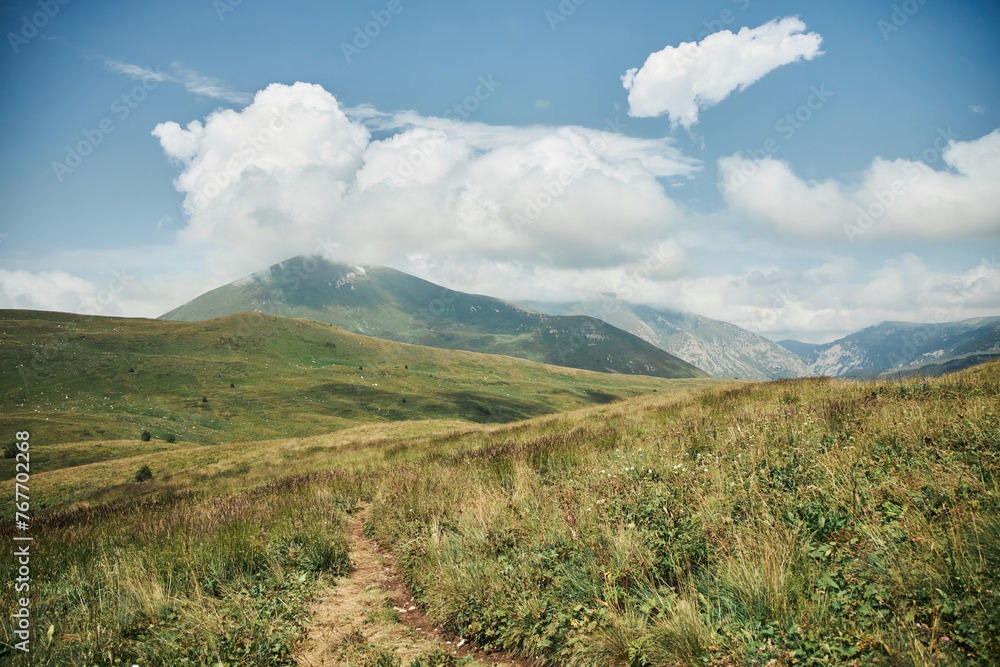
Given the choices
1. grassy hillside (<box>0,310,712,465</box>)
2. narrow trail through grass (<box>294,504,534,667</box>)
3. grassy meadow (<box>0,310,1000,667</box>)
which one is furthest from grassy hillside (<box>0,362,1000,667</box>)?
grassy hillside (<box>0,310,712,465</box>)

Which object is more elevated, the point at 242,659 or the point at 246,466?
the point at 242,659

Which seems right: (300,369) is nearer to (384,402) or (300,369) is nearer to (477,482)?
(384,402)

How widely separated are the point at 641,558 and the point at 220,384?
145343 millimetres

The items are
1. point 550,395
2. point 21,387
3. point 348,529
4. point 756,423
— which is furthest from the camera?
point 550,395

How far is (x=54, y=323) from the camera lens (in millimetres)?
151000

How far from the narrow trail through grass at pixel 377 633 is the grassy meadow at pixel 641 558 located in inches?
5.1

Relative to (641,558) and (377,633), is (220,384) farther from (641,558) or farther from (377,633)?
(641,558)

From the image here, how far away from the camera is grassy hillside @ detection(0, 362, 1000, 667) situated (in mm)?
3762

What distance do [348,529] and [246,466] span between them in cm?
3164

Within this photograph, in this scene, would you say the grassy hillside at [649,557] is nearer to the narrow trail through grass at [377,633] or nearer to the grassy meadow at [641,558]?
the grassy meadow at [641,558]

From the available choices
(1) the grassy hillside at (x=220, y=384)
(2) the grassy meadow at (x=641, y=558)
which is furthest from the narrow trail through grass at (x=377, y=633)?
(1) the grassy hillside at (x=220, y=384)

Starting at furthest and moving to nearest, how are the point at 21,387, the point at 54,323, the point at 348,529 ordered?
the point at 54,323
the point at 21,387
the point at 348,529

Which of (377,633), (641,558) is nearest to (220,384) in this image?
(377,633)

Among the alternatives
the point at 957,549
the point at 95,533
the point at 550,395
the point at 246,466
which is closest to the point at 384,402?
the point at 550,395
